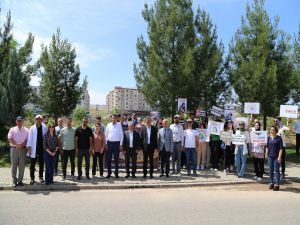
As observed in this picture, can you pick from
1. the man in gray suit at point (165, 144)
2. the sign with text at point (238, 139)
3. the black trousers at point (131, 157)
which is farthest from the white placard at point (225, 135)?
the black trousers at point (131, 157)

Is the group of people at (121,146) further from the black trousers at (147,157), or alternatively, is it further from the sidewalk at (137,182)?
the sidewalk at (137,182)

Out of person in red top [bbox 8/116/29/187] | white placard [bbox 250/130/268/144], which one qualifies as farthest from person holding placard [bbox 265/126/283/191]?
person in red top [bbox 8/116/29/187]

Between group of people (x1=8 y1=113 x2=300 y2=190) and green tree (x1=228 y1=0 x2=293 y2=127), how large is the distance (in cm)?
478

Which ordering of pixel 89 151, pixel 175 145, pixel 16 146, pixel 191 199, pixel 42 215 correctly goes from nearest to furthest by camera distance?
pixel 42 215, pixel 191 199, pixel 16 146, pixel 89 151, pixel 175 145

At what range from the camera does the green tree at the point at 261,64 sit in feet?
60.0

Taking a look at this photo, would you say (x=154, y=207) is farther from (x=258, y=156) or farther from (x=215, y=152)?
(x=215, y=152)

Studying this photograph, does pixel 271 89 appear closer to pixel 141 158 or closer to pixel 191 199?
pixel 141 158

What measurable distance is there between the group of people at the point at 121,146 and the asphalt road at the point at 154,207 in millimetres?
1217

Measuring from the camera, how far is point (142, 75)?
19312 mm

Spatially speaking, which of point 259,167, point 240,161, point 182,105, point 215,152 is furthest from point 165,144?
point 182,105

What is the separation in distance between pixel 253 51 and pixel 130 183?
10764 mm

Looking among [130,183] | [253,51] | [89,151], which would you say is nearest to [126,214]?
[130,183]

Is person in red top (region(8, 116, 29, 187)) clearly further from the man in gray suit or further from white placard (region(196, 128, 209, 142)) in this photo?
white placard (region(196, 128, 209, 142))

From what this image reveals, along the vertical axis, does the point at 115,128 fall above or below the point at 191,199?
above
